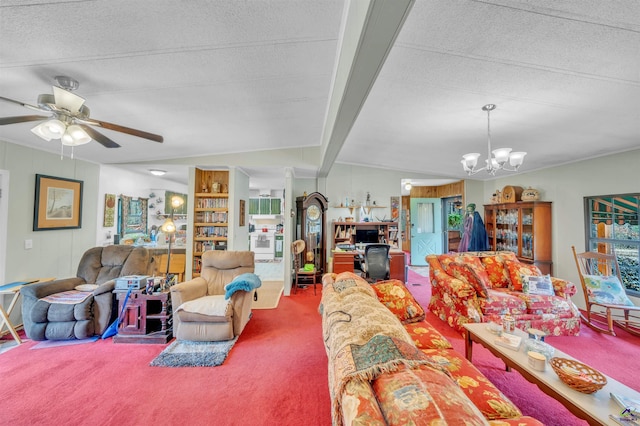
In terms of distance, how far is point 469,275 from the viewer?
301 cm

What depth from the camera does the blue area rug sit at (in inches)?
91.0

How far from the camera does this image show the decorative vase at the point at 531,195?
171 inches

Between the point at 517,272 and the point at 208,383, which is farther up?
the point at 517,272

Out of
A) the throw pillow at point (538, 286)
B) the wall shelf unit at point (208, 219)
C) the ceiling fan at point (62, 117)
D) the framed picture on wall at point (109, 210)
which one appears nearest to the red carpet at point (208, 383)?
the throw pillow at point (538, 286)

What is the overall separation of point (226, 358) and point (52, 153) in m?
3.62

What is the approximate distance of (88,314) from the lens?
272 centimetres

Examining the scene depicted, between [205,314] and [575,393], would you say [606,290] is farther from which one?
[205,314]

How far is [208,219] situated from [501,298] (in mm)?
4452

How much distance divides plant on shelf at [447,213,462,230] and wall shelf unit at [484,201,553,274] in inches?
66.7

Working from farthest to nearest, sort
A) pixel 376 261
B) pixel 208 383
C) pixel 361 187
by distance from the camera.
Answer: pixel 361 187, pixel 376 261, pixel 208 383

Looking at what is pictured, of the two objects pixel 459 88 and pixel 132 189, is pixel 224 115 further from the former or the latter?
pixel 132 189

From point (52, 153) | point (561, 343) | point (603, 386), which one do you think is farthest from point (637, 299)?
point (52, 153)

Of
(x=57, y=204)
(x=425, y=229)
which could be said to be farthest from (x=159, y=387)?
(x=425, y=229)

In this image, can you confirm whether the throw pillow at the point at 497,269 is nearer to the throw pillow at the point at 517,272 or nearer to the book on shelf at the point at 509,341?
the throw pillow at the point at 517,272
